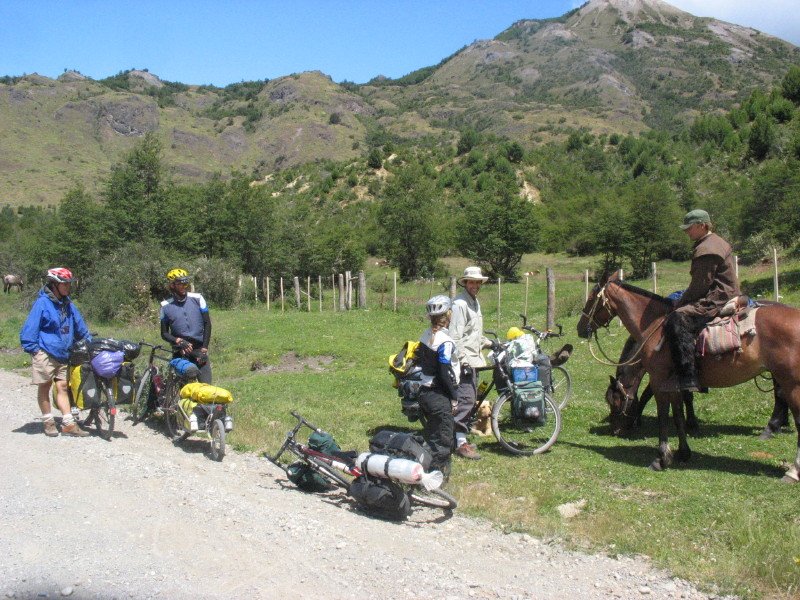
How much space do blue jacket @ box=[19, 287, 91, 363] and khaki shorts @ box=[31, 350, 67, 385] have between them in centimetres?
6

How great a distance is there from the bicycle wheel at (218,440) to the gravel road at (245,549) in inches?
23.5

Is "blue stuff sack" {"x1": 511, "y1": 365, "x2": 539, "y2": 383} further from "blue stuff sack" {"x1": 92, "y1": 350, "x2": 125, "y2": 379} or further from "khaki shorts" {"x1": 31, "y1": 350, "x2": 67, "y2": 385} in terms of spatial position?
"khaki shorts" {"x1": 31, "y1": 350, "x2": 67, "y2": 385}

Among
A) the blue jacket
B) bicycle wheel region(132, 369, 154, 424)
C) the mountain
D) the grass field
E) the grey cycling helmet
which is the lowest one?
the grass field

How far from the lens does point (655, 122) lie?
5389 inches

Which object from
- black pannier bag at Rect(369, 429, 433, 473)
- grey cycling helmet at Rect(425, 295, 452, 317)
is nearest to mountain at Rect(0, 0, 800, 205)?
grey cycling helmet at Rect(425, 295, 452, 317)

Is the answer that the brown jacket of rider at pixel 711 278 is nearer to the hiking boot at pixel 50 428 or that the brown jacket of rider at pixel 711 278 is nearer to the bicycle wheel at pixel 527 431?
the bicycle wheel at pixel 527 431

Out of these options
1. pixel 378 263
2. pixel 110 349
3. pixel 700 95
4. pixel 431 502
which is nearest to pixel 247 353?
pixel 110 349

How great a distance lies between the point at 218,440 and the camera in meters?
8.01

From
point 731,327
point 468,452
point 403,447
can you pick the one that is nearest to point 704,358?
point 731,327

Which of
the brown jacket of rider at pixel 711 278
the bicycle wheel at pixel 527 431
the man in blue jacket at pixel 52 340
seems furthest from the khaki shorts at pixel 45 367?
the brown jacket of rider at pixel 711 278

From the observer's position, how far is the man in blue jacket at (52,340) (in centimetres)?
845

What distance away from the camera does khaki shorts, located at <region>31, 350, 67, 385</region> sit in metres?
8.46

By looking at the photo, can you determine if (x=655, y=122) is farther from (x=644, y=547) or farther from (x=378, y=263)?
(x=644, y=547)

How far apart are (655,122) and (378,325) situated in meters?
132
